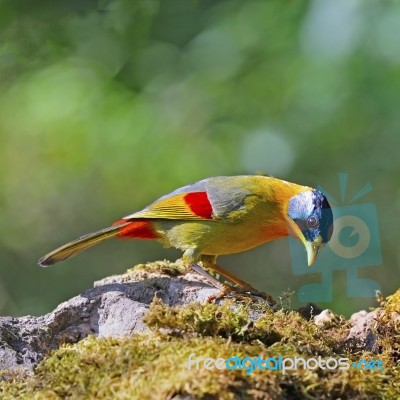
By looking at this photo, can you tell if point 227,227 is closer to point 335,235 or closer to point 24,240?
point 335,235

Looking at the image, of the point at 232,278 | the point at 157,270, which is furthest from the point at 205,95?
the point at 157,270

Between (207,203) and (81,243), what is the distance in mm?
806

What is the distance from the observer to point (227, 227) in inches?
170

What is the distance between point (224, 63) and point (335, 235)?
7.07 ft

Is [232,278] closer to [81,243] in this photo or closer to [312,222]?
[312,222]

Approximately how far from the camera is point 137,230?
4.54 metres

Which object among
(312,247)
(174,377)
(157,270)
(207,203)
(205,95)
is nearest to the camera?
(174,377)

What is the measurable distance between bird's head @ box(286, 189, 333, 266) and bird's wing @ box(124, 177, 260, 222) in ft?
1.26

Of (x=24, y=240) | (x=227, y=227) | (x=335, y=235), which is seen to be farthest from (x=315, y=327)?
(x=24, y=240)

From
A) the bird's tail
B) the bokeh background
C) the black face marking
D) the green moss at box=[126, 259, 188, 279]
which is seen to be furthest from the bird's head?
the bokeh background

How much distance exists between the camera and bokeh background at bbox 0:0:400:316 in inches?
231

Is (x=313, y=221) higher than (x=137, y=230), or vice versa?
(x=137, y=230)

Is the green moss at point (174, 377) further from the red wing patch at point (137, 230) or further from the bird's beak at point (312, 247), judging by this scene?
the red wing patch at point (137, 230)

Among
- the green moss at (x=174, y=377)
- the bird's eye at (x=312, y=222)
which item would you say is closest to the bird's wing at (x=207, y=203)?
Answer: the bird's eye at (x=312, y=222)
